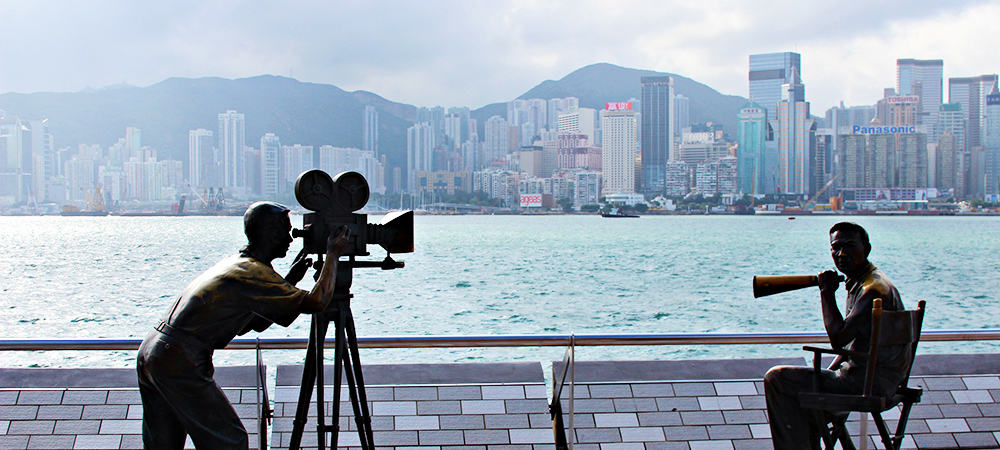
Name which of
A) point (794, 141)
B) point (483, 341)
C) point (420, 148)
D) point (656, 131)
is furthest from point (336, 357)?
point (656, 131)

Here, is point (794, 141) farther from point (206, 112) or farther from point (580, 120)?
point (206, 112)

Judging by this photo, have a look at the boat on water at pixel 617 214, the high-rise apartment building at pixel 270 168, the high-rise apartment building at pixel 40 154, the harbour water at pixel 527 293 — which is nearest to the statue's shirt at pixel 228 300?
the harbour water at pixel 527 293

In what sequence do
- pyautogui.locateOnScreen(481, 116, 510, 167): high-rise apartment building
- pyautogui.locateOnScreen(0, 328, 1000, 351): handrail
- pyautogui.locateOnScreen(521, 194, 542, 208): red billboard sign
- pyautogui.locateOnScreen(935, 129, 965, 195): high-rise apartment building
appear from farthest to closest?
→ pyautogui.locateOnScreen(481, 116, 510, 167): high-rise apartment building
pyautogui.locateOnScreen(521, 194, 542, 208): red billboard sign
pyautogui.locateOnScreen(935, 129, 965, 195): high-rise apartment building
pyautogui.locateOnScreen(0, 328, 1000, 351): handrail

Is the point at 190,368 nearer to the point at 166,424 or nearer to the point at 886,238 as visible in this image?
the point at 166,424

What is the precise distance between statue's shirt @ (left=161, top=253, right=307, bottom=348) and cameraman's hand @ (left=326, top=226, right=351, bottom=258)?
203mm

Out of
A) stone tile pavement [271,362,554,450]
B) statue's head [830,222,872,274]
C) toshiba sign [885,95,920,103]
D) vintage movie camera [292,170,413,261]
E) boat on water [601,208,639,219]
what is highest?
toshiba sign [885,95,920,103]

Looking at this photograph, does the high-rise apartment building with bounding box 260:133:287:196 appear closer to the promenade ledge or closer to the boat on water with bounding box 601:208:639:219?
the boat on water with bounding box 601:208:639:219

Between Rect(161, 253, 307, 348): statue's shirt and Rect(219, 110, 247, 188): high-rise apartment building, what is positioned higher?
Rect(219, 110, 247, 188): high-rise apartment building

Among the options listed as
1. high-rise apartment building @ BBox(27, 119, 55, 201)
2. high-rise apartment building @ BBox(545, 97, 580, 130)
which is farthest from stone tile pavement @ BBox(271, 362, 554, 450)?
high-rise apartment building @ BBox(545, 97, 580, 130)

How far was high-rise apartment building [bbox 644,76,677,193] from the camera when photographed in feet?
480

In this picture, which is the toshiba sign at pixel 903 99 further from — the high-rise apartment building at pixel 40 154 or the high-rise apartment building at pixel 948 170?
the high-rise apartment building at pixel 40 154

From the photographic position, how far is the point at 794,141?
14462 centimetres

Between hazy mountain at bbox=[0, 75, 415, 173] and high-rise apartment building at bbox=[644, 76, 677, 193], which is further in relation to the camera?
high-rise apartment building at bbox=[644, 76, 677, 193]

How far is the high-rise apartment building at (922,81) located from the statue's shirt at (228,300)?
165 meters
